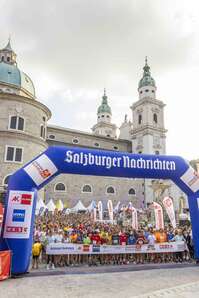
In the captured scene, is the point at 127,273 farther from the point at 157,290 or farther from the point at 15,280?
the point at 15,280

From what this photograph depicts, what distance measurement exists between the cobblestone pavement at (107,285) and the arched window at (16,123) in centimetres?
2334

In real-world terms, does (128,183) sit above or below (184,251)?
above

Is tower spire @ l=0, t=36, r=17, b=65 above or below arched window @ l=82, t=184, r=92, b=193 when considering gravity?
above

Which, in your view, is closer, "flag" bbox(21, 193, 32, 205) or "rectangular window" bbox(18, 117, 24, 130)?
"flag" bbox(21, 193, 32, 205)

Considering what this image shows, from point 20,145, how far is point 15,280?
888 inches

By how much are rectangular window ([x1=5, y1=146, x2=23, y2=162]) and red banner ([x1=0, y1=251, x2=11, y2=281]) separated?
839 inches

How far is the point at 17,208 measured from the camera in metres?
9.45

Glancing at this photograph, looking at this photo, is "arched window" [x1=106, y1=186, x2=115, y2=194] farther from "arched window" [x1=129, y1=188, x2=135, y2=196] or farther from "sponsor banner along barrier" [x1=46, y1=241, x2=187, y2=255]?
"sponsor banner along barrier" [x1=46, y1=241, x2=187, y2=255]

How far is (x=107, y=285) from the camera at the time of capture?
7.75 m

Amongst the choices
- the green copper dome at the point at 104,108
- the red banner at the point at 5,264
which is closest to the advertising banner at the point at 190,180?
the red banner at the point at 5,264

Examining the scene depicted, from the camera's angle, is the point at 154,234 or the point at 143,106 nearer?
the point at 154,234

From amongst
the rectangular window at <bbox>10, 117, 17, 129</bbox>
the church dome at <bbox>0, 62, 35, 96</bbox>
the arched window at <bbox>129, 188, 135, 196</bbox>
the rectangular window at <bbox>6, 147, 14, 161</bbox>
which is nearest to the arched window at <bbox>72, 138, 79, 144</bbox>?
the church dome at <bbox>0, 62, 35, 96</bbox>

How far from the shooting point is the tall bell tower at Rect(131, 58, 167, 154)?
46469 mm

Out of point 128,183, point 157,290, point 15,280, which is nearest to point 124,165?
point 157,290
